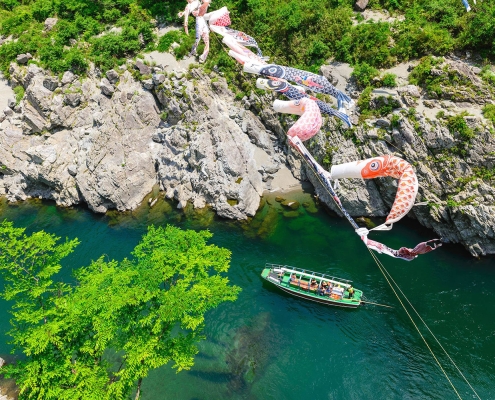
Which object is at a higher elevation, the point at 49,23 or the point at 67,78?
the point at 49,23

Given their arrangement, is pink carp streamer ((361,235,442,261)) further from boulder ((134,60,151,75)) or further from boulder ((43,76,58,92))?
boulder ((43,76,58,92))

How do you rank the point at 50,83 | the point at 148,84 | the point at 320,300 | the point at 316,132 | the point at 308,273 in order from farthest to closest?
the point at 50,83 < the point at 148,84 < the point at 308,273 < the point at 320,300 < the point at 316,132

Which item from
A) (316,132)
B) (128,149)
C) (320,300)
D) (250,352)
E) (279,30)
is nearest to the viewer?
(316,132)

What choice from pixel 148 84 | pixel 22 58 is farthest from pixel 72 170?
pixel 22 58

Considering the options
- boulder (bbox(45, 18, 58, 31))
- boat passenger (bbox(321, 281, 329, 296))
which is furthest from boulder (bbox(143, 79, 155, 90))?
boat passenger (bbox(321, 281, 329, 296))

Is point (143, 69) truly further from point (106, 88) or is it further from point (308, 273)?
point (308, 273)

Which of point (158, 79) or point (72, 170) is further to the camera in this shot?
point (158, 79)

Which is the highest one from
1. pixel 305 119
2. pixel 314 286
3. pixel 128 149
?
pixel 305 119
